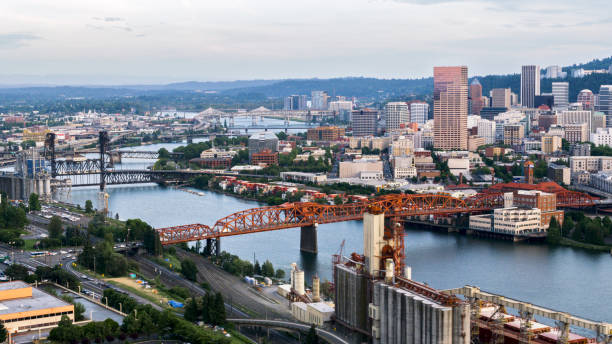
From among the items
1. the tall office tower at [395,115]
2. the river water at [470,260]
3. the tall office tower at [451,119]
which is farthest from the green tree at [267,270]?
the tall office tower at [395,115]

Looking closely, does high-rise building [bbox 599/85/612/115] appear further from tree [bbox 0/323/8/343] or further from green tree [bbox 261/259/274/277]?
tree [bbox 0/323/8/343]

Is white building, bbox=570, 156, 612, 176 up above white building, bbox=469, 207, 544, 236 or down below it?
above

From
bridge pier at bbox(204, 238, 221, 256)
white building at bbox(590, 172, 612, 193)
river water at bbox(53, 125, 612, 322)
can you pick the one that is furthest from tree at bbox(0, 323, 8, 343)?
white building at bbox(590, 172, 612, 193)

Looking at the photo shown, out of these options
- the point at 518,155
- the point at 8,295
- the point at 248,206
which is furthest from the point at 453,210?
the point at 518,155

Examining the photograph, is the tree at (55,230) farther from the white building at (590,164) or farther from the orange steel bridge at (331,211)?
the white building at (590,164)

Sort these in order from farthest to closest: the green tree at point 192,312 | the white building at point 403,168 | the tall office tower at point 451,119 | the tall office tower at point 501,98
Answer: the tall office tower at point 501,98 → the tall office tower at point 451,119 → the white building at point 403,168 → the green tree at point 192,312

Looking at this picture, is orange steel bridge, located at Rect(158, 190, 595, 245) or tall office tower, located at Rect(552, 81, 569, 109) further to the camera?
tall office tower, located at Rect(552, 81, 569, 109)
